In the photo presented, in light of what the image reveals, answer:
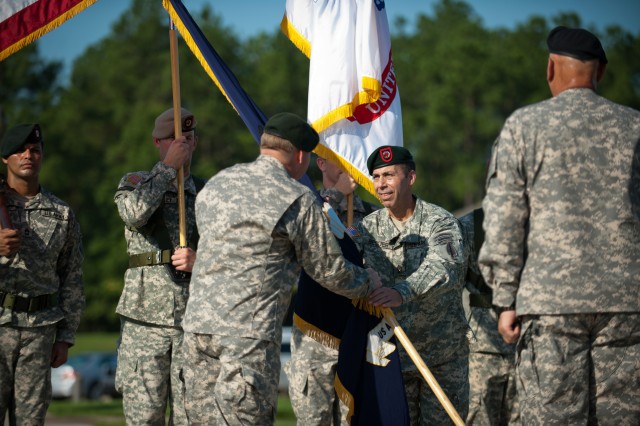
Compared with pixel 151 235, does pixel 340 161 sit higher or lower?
higher

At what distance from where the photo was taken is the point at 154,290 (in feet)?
25.8

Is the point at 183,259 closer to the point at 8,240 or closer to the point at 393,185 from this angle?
the point at 8,240

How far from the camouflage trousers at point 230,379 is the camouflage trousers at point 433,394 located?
1.71m

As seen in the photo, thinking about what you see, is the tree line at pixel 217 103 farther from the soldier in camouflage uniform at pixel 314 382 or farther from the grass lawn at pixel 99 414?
the soldier in camouflage uniform at pixel 314 382

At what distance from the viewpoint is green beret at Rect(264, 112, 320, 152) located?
21.2 feet

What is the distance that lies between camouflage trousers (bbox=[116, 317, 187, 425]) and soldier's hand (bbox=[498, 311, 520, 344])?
286 cm

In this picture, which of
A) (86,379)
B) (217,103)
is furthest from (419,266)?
(217,103)

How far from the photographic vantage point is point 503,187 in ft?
18.2

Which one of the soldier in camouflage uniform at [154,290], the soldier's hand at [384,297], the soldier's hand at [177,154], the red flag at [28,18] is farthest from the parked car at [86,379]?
the soldier's hand at [384,297]

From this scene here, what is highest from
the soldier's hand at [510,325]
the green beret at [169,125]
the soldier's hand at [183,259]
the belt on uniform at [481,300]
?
the green beret at [169,125]

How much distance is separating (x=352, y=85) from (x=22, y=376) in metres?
3.42

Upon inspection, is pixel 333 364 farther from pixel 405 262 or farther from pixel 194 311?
pixel 194 311

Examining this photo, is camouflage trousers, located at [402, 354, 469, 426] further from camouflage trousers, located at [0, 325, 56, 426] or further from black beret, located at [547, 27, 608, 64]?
black beret, located at [547, 27, 608, 64]

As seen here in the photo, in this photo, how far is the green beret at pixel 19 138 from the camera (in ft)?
26.2
